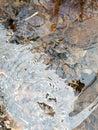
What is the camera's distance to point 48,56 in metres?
2.09

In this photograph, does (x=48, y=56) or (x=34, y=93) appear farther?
(x=48, y=56)

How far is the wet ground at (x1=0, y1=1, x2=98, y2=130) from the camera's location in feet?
6.16

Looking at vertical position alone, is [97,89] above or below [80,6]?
below

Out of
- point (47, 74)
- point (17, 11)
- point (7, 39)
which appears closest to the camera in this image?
point (47, 74)

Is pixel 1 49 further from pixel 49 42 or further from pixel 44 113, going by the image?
pixel 44 113

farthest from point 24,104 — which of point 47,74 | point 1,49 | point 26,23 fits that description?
point 26,23

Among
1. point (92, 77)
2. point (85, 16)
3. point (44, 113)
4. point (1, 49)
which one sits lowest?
point (44, 113)

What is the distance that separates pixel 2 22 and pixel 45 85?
2.27 feet

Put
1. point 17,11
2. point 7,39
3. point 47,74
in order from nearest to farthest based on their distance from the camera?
point 47,74
point 7,39
point 17,11

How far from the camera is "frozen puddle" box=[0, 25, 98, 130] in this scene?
5.98ft

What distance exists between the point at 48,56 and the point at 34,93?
33 centimetres

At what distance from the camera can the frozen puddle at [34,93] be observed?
182cm

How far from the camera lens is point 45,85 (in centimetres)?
195

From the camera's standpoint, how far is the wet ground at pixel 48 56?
188cm
